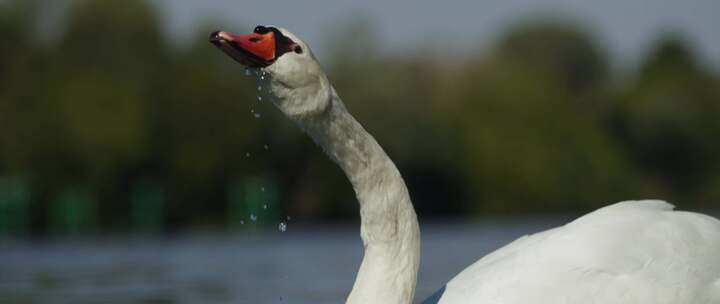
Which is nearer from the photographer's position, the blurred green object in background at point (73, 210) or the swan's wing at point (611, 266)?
the swan's wing at point (611, 266)

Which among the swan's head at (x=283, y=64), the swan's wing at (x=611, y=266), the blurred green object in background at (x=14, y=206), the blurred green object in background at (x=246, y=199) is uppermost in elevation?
the swan's head at (x=283, y=64)

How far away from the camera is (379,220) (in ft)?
16.6

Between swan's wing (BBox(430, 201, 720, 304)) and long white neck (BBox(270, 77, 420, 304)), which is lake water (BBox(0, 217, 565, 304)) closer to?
swan's wing (BBox(430, 201, 720, 304))

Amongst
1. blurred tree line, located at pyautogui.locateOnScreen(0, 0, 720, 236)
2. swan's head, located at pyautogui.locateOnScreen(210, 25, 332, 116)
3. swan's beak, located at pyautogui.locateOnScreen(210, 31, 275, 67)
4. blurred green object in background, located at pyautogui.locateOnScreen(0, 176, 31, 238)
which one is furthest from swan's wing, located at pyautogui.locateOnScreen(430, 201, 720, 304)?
blurred tree line, located at pyautogui.locateOnScreen(0, 0, 720, 236)

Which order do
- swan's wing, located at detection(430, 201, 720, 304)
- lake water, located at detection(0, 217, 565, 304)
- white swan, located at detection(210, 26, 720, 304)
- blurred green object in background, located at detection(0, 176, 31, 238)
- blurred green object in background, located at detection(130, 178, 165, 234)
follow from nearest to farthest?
white swan, located at detection(210, 26, 720, 304) → swan's wing, located at detection(430, 201, 720, 304) → lake water, located at detection(0, 217, 565, 304) → blurred green object in background, located at detection(0, 176, 31, 238) → blurred green object in background, located at detection(130, 178, 165, 234)

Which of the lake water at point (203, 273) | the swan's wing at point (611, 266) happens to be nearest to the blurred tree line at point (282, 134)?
the lake water at point (203, 273)

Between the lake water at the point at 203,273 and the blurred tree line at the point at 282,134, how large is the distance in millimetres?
14527

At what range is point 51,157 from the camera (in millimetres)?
37625

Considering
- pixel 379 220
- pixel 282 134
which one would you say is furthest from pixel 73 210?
pixel 379 220

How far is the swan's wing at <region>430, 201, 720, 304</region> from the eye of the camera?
514 centimetres

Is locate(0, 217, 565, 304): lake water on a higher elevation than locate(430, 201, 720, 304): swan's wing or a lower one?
lower

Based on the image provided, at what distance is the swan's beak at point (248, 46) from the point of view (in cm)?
422

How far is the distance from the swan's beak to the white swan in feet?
0.79

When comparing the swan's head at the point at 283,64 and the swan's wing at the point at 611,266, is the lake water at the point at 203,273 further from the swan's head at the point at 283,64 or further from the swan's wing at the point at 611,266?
the swan's head at the point at 283,64
